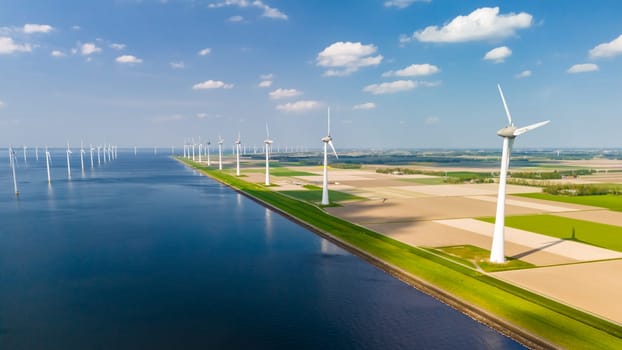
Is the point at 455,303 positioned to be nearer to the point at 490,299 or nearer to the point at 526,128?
the point at 490,299

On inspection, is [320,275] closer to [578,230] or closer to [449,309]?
[449,309]

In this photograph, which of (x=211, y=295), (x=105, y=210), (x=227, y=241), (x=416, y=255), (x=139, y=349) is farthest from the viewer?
(x=105, y=210)

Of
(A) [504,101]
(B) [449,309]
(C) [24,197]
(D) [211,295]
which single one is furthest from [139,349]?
(C) [24,197]

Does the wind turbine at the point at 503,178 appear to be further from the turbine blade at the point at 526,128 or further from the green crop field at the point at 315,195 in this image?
the green crop field at the point at 315,195

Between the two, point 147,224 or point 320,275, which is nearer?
point 320,275

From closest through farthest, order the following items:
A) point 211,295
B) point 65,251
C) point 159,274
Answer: point 211,295, point 159,274, point 65,251

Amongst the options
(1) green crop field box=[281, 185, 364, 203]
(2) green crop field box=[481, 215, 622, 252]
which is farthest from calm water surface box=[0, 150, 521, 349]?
(2) green crop field box=[481, 215, 622, 252]

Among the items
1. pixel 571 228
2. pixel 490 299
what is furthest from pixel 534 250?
pixel 490 299

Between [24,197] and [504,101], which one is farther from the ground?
[504,101]

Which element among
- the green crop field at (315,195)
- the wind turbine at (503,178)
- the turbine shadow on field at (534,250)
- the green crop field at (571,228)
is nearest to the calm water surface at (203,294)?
the wind turbine at (503,178)
